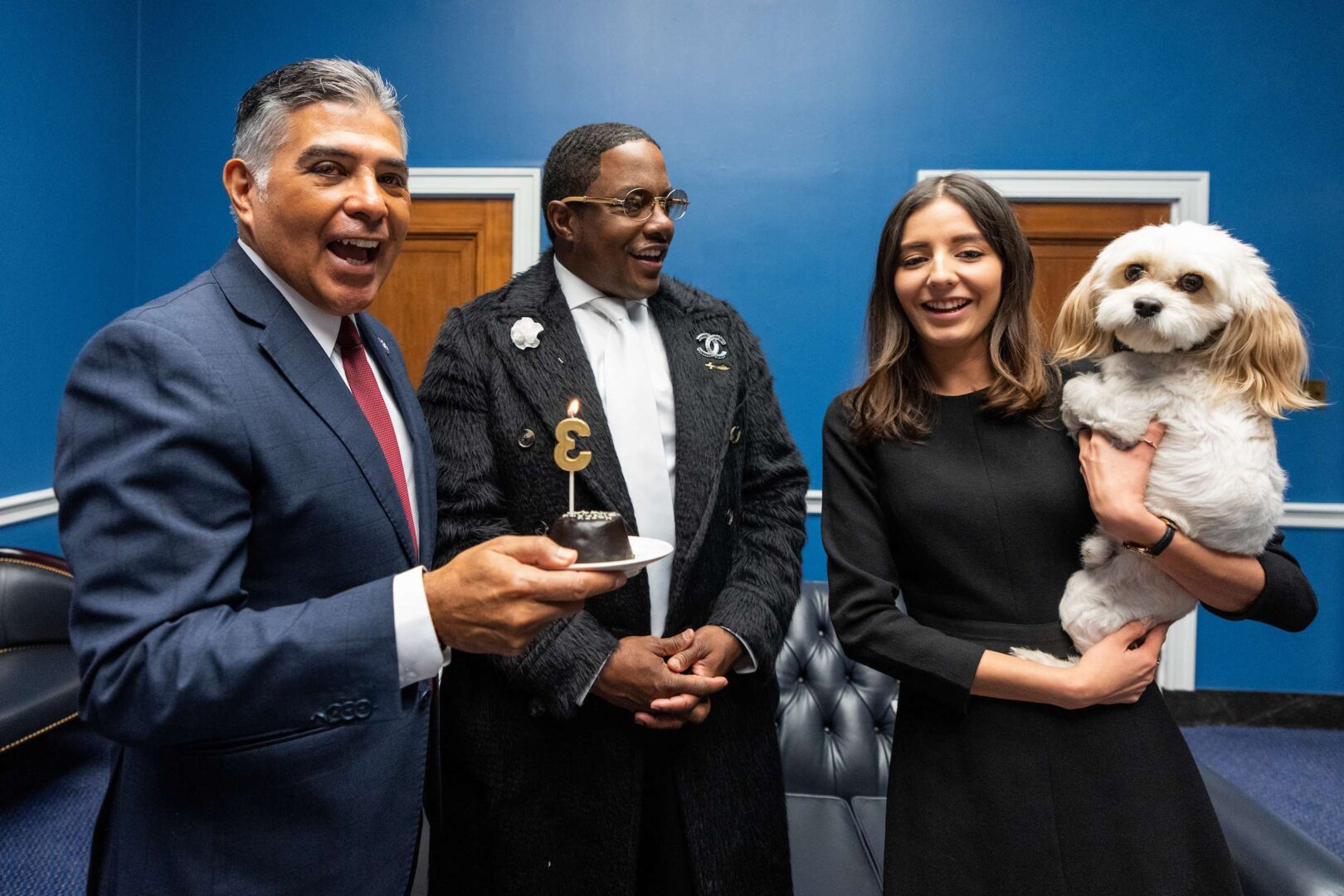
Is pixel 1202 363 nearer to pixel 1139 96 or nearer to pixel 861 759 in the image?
pixel 861 759

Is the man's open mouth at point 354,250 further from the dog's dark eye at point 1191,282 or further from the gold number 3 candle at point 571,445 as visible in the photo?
the dog's dark eye at point 1191,282

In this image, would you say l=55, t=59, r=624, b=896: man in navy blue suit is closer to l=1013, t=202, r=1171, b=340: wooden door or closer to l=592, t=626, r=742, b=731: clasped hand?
l=592, t=626, r=742, b=731: clasped hand

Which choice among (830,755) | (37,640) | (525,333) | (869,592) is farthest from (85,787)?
(869,592)

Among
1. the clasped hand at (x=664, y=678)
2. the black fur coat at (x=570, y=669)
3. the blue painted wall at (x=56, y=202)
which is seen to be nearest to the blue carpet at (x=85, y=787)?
the blue painted wall at (x=56, y=202)

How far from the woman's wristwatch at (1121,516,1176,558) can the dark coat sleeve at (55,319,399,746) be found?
1101 millimetres

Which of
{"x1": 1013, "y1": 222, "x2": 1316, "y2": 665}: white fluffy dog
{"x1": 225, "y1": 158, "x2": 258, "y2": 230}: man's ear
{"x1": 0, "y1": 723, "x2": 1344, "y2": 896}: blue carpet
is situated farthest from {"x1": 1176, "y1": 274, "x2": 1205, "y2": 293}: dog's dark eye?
{"x1": 0, "y1": 723, "x2": 1344, "y2": 896}: blue carpet

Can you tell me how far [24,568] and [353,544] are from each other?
283 centimetres

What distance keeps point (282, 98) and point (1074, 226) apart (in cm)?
382

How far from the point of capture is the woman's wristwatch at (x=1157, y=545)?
129 centimetres

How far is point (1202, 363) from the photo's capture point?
138 cm

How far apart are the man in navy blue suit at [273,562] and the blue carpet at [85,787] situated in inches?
79.8

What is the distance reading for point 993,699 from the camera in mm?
1313

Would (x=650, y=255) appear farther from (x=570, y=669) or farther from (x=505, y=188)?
(x=505, y=188)

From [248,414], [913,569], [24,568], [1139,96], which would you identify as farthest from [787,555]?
[1139,96]
